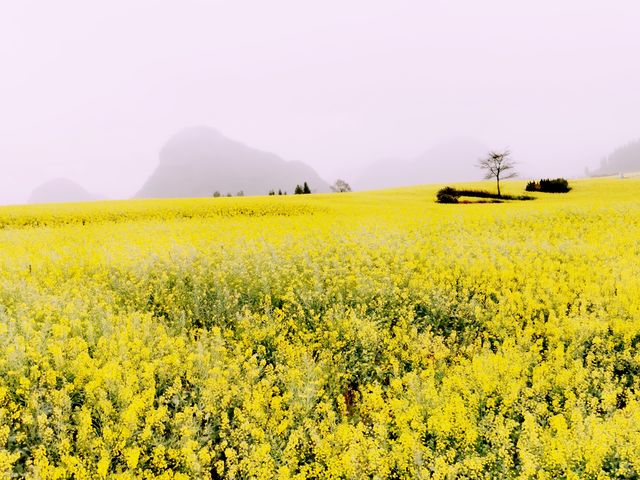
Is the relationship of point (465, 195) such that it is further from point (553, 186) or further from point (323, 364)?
point (323, 364)

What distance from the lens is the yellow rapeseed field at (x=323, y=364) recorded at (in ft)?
14.2

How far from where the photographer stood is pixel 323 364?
6.18 m

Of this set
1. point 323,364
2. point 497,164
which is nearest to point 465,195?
point 497,164

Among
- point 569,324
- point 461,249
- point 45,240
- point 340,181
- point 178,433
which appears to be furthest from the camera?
point 340,181

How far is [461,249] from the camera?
11.1m

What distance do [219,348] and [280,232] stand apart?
9829mm

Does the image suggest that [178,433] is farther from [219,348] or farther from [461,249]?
[461,249]

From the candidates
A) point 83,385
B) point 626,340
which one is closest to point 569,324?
point 626,340

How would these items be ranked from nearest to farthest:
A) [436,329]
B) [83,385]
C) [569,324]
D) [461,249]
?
[83,385] < [569,324] < [436,329] < [461,249]

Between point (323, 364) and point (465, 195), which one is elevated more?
point (465, 195)

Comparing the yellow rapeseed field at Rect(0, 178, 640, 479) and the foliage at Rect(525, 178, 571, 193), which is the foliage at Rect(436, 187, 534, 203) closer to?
the foliage at Rect(525, 178, 571, 193)

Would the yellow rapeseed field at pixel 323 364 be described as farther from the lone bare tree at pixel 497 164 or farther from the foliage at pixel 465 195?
the lone bare tree at pixel 497 164

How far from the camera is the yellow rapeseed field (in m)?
4.33

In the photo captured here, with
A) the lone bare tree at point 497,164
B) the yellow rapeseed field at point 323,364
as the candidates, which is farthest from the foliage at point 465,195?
the yellow rapeseed field at point 323,364
